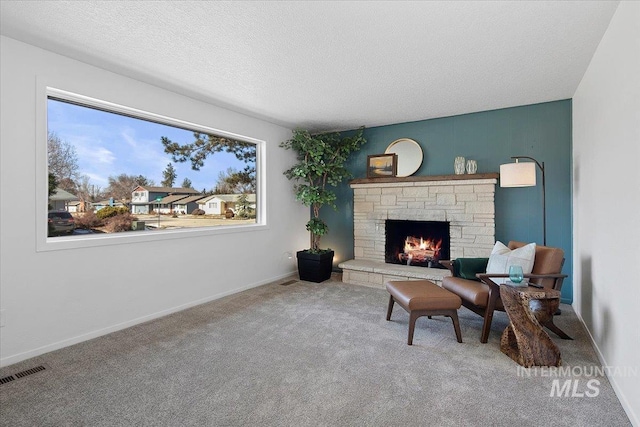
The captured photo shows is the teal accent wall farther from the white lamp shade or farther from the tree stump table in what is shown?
the tree stump table

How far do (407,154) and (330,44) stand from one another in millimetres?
2753

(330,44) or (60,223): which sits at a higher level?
(330,44)

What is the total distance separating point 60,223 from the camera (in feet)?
9.18

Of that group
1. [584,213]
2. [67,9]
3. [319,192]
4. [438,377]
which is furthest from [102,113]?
[584,213]

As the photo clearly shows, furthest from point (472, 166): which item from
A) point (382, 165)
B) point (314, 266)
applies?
point (314, 266)

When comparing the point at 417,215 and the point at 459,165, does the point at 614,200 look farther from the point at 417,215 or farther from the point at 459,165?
the point at 417,215

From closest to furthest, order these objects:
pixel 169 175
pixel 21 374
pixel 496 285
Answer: pixel 21 374 → pixel 496 285 → pixel 169 175

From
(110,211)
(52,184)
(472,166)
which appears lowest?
(110,211)

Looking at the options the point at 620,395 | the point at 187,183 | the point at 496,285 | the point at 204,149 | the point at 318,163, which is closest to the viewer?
the point at 620,395

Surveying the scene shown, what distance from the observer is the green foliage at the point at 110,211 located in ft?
10.1

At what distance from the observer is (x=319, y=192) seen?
4.99 meters

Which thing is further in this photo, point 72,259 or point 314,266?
point 314,266

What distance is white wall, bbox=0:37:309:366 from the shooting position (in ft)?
7.84

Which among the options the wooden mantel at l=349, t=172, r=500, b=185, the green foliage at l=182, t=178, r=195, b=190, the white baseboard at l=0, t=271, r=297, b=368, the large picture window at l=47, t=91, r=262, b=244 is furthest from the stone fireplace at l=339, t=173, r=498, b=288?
the green foliage at l=182, t=178, r=195, b=190
